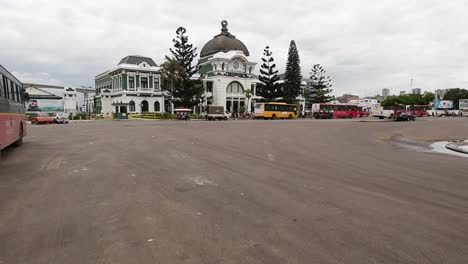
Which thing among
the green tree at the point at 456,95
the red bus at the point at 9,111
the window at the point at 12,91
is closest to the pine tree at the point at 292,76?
the red bus at the point at 9,111

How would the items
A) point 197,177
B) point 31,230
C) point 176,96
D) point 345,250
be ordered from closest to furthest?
point 345,250
point 31,230
point 197,177
point 176,96

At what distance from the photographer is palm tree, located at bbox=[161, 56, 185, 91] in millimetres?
49094

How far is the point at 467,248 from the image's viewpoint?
361cm

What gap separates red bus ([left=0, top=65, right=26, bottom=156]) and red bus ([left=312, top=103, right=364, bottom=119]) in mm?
49061

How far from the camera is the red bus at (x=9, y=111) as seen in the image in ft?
30.1

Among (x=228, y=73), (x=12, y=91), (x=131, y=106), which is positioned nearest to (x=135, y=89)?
(x=131, y=106)

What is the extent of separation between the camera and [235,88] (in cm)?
6575

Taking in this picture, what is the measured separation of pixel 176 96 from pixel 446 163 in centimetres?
4536

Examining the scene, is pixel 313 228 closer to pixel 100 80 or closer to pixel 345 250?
pixel 345 250

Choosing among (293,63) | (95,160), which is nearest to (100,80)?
(293,63)

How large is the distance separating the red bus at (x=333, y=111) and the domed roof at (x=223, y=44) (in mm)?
23122

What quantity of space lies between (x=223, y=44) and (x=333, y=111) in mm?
28041

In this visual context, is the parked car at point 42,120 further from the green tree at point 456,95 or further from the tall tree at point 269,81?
the green tree at point 456,95

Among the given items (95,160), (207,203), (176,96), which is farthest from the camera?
(176,96)
